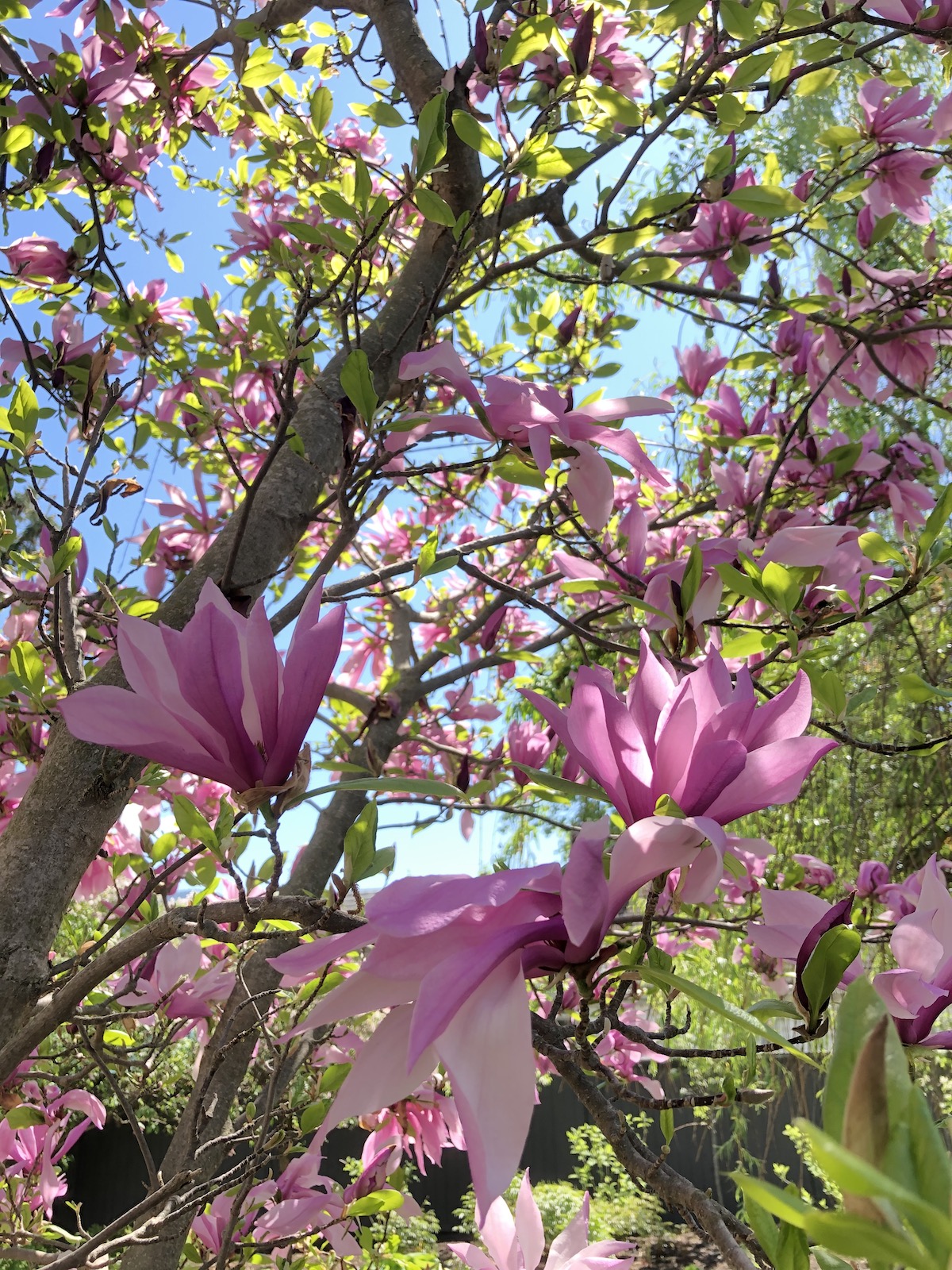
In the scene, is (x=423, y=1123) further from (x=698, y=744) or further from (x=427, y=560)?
(x=698, y=744)

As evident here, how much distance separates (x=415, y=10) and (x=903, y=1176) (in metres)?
1.81

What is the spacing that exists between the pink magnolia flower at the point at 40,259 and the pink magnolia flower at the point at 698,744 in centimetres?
128

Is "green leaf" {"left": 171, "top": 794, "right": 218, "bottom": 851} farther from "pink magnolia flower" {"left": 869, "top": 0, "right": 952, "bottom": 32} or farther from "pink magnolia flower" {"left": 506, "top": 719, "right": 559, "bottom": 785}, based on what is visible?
"pink magnolia flower" {"left": 869, "top": 0, "right": 952, "bottom": 32}

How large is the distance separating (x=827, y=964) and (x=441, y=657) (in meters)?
1.67

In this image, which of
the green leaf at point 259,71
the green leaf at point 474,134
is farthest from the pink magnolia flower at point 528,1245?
the green leaf at point 259,71

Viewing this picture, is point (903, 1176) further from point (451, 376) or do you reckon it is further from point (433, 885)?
point (451, 376)

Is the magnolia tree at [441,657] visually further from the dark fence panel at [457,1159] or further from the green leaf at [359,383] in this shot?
the dark fence panel at [457,1159]

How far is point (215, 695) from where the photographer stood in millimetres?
417

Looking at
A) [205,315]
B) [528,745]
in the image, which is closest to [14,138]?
[205,315]

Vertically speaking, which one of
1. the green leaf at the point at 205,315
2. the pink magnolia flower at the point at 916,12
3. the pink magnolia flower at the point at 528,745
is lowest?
the pink magnolia flower at the point at 528,745

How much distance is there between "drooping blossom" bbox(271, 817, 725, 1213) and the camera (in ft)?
0.95

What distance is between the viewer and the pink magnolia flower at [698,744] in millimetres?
366

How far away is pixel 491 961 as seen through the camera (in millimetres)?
311

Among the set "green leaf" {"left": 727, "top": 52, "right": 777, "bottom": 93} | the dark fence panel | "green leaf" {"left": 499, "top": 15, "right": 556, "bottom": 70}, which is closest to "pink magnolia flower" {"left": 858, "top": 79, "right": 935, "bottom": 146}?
"green leaf" {"left": 727, "top": 52, "right": 777, "bottom": 93}
